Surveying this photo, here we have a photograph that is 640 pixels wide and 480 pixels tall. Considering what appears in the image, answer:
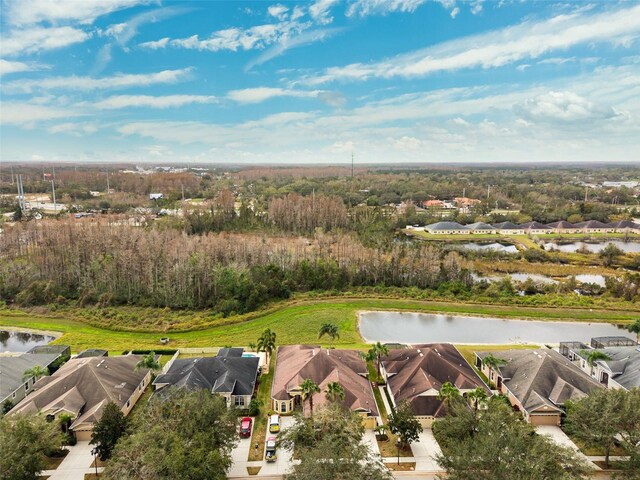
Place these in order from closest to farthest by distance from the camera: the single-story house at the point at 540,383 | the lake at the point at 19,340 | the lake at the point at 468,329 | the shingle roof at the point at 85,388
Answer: the shingle roof at the point at 85,388 < the single-story house at the point at 540,383 < the lake at the point at 19,340 < the lake at the point at 468,329

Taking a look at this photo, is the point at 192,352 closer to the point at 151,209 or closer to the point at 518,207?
the point at 151,209

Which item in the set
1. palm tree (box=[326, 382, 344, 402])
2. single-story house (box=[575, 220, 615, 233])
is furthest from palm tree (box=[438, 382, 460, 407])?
single-story house (box=[575, 220, 615, 233])

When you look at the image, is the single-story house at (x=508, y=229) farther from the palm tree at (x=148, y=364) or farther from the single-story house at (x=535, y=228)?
the palm tree at (x=148, y=364)

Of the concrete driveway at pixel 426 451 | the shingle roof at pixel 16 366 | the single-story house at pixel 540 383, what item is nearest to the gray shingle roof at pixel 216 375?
the shingle roof at pixel 16 366

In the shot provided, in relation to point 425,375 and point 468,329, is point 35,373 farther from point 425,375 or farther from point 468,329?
point 468,329

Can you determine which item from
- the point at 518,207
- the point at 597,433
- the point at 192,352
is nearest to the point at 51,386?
the point at 192,352

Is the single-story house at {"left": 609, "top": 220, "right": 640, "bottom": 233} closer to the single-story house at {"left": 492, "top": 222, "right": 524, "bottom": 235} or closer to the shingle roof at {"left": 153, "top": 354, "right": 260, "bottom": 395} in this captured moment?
the single-story house at {"left": 492, "top": 222, "right": 524, "bottom": 235}
